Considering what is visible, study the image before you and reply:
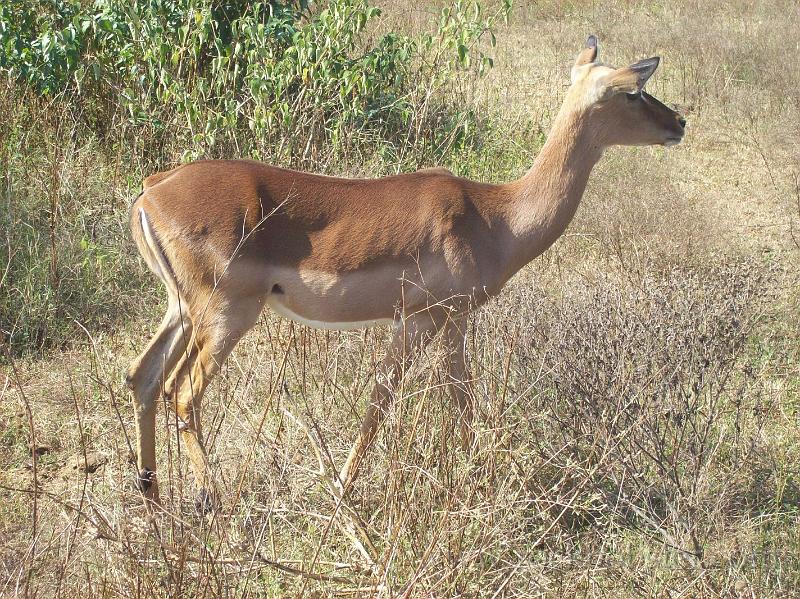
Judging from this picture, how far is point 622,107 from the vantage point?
14.5ft

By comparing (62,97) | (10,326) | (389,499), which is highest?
(62,97)

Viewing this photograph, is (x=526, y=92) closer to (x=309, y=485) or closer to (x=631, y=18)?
(x=631, y=18)

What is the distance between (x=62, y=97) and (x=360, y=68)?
1966 millimetres

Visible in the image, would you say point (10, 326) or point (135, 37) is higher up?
point (135, 37)

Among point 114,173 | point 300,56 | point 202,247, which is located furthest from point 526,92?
point 202,247

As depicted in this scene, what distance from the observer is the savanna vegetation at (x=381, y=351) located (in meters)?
3.18

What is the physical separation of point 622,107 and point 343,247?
1.38 metres

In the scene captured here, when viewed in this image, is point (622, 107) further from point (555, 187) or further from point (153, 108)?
point (153, 108)

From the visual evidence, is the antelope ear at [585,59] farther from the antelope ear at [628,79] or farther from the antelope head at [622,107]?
the antelope ear at [628,79]

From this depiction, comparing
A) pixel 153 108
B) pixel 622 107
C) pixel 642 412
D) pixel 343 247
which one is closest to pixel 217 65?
pixel 153 108

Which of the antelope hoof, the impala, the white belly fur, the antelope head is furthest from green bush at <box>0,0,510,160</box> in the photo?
the antelope hoof

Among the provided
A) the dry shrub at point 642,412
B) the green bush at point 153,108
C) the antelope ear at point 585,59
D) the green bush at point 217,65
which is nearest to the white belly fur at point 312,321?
the dry shrub at point 642,412

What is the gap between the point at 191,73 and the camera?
6.91m

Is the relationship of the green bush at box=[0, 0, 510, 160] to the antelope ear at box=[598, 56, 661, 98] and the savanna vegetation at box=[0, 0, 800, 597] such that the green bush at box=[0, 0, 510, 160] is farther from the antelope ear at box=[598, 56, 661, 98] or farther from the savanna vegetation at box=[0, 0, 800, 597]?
the antelope ear at box=[598, 56, 661, 98]
